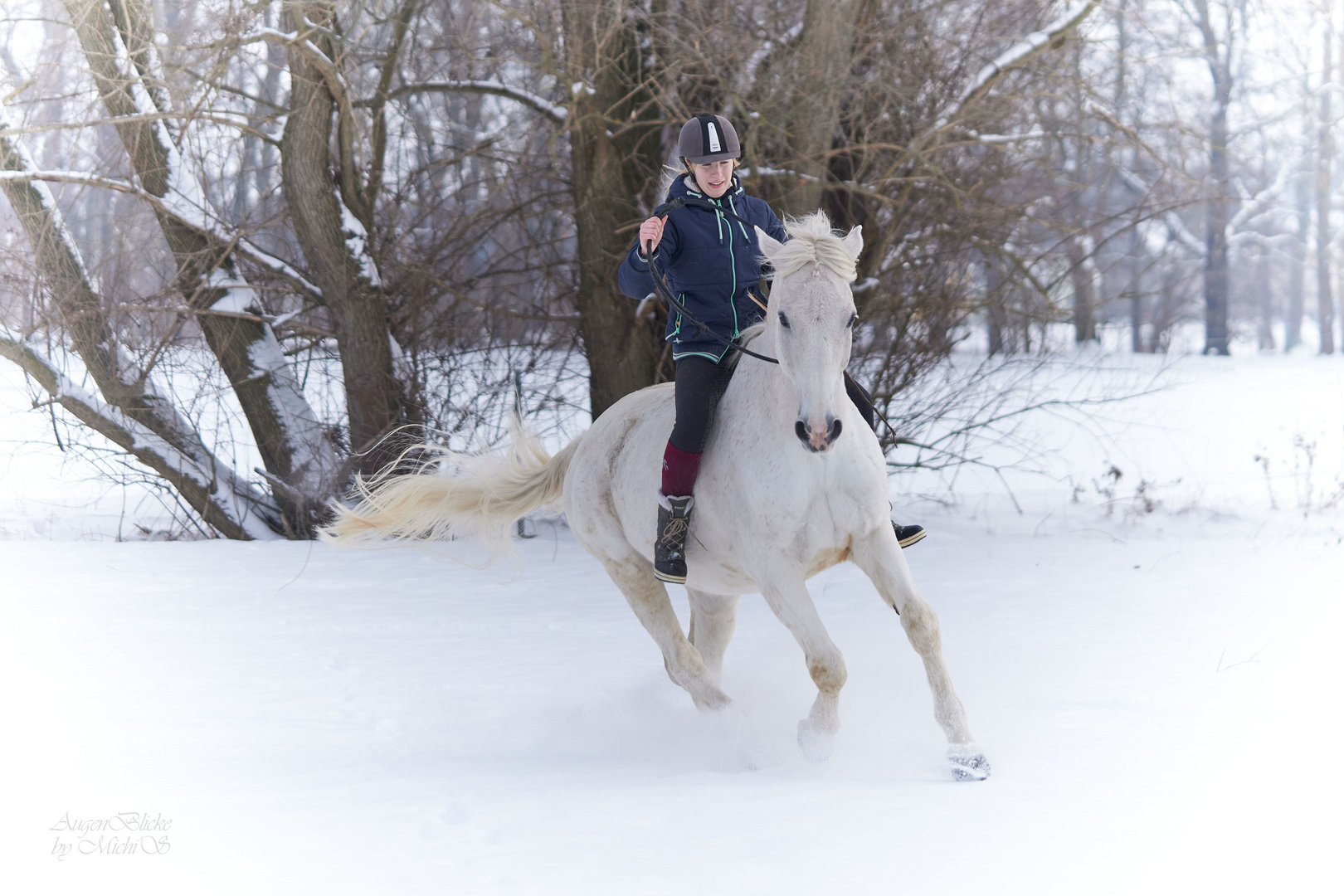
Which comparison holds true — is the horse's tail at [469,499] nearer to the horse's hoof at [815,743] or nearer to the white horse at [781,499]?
the white horse at [781,499]

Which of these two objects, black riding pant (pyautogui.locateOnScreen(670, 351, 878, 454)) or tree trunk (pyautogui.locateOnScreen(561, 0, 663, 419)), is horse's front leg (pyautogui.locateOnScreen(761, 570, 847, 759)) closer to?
black riding pant (pyautogui.locateOnScreen(670, 351, 878, 454))

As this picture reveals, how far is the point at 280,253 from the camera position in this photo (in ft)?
29.8

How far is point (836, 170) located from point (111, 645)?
239 inches

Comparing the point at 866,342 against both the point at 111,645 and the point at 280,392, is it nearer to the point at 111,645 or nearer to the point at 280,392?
the point at 280,392

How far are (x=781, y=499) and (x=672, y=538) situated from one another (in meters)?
0.56

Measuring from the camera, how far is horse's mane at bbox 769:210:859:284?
2.99 m

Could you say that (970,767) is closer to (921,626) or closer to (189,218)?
(921,626)

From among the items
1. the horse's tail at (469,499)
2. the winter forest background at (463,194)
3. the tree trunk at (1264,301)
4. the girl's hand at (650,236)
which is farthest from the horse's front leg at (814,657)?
the tree trunk at (1264,301)

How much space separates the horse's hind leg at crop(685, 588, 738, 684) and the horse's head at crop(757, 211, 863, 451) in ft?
5.34

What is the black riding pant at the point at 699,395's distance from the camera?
3539 mm

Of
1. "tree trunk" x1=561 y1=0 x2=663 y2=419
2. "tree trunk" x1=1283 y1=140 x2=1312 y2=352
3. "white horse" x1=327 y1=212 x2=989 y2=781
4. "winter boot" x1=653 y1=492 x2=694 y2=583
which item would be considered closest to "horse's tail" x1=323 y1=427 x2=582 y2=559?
"white horse" x1=327 y1=212 x2=989 y2=781

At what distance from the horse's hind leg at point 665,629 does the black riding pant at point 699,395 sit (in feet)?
2.39

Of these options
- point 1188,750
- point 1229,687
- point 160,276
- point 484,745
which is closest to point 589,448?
point 484,745

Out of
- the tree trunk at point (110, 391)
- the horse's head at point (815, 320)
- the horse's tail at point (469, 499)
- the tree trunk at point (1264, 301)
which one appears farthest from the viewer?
the tree trunk at point (1264, 301)
